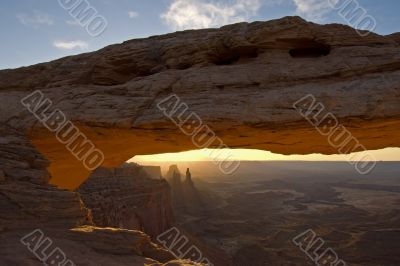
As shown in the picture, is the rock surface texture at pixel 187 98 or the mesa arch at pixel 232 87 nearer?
the rock surface texture at pixel 187 98

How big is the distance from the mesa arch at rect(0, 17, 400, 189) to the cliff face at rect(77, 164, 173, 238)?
42.1ft

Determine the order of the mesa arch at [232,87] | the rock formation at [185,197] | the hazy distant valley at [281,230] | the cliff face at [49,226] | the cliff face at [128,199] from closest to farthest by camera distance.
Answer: the cliff face at [49,226], the mesa arch at [232,87], the cliff face at [128,199], the hazy distant valley at [281,230], the rock formation at [185,197]

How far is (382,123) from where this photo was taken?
38.5ft

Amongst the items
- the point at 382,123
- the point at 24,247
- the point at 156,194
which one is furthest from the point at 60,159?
the point at 156,194

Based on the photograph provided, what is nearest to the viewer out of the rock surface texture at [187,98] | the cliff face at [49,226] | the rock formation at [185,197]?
the cliff face at [49,226]

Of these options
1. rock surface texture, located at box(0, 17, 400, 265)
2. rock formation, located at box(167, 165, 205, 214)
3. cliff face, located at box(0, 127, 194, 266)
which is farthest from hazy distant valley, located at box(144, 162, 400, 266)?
cliff face, located at box(0, 127, 194, 266)

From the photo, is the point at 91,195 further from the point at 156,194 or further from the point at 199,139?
the point at 199,139

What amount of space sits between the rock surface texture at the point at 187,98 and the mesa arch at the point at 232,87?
44mm

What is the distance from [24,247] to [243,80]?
945 centimetres

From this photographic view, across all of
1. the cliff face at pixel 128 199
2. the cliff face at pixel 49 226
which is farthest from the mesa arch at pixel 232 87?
the cliff face at pixel 128 199

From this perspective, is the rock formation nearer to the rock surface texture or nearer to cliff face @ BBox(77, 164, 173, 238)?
cliff face @ BBox(77, 164, 173, 238)

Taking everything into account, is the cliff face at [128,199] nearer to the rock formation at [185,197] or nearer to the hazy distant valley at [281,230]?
the hazy distant valley at [281,230]

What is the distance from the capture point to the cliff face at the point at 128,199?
28.0m

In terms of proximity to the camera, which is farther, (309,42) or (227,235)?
(227,235)
